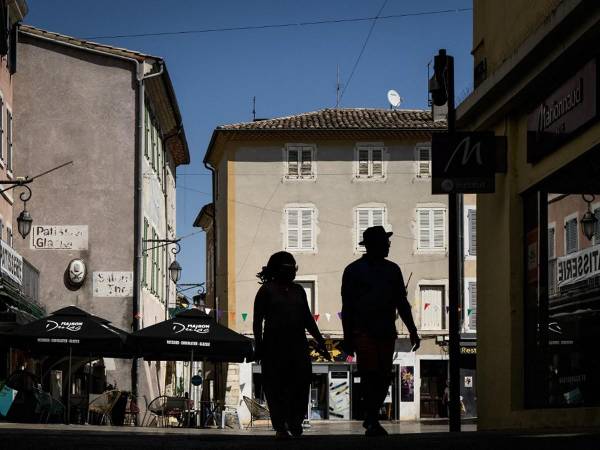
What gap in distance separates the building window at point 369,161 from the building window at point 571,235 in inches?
1753

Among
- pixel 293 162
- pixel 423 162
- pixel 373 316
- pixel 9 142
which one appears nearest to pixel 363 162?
pixel 423 162

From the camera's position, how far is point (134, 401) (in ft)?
112

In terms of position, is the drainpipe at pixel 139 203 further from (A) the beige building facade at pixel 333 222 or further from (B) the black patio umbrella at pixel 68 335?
(A) the beige building facade at pixel 333 222

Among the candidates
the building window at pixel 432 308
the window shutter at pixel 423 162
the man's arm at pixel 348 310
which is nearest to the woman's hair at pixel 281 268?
the man's arm at pixel 348 310

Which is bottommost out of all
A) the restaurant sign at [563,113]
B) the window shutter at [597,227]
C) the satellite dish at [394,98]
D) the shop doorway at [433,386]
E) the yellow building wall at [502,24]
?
the shop doorway at [433,386]

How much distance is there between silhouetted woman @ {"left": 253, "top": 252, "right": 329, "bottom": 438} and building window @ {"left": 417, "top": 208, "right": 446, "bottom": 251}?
47.3 metres

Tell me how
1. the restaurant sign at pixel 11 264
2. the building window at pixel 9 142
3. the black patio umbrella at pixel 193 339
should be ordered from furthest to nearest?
the building window at pixel 9 142 < the restaurant sign at pixel 11 264 < the black patio umbrella at pixel 193 339

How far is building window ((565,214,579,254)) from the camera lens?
15.3m

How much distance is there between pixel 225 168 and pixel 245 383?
886 centimetres

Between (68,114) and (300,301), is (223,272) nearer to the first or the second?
(68,114)

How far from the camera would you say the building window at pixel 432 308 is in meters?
58.4

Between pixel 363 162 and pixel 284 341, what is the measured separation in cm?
4825

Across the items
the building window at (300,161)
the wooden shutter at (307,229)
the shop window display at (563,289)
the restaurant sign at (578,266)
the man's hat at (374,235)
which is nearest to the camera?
the man's hat at (374,235)

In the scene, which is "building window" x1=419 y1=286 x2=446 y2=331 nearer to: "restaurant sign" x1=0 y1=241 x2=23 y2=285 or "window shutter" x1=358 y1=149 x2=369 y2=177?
"window shutter" x1=358 y1=149 x2=369 y2=177
